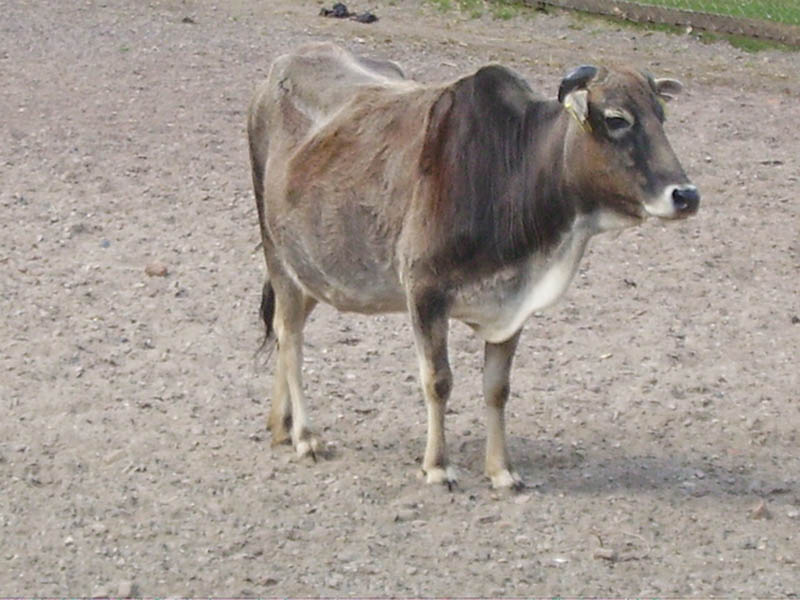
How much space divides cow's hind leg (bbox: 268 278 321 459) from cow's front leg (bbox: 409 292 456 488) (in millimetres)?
700

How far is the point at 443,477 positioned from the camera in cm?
704

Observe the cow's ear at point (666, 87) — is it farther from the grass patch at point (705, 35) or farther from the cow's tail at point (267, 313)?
the grass patch at point (705, 35)

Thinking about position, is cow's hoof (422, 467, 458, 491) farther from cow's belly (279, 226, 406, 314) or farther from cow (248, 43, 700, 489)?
cow's belly (279, 226, 406, 314)

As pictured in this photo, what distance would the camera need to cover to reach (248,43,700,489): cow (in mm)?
6434

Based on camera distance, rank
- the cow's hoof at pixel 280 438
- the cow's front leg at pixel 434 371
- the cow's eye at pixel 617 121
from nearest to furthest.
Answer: the cow's eye at pixel 617 121
the cow's front leg at pixel 434 371
the cow's hoof at pixel 280 438

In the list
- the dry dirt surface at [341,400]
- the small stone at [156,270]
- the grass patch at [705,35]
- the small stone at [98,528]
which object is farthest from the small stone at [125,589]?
the grass patch at [705,35]

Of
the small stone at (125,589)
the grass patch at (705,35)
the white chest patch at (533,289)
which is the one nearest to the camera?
the small stone at (125,589)

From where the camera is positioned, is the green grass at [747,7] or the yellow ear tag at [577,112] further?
the green grass at [747,7]

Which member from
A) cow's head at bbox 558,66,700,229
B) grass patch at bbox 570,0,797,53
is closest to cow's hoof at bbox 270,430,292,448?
cow's head at bbox 558,66,700,229

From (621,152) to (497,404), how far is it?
1.35 metres

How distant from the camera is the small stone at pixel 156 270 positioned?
950cm

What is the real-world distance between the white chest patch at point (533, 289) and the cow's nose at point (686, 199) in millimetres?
546

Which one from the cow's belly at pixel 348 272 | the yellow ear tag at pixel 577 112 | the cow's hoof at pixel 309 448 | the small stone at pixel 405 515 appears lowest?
the cow's hoof at pixel 309 448

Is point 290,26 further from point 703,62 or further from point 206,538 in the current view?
point 206,538
